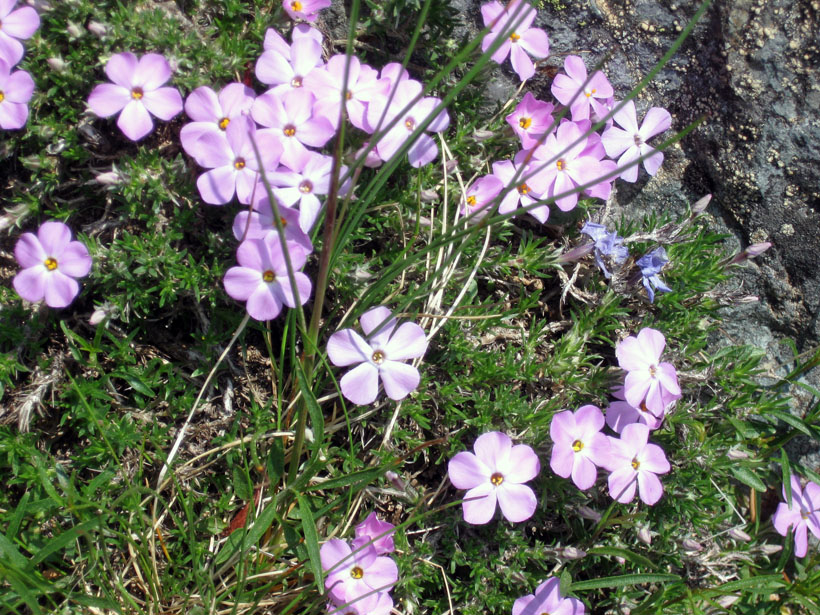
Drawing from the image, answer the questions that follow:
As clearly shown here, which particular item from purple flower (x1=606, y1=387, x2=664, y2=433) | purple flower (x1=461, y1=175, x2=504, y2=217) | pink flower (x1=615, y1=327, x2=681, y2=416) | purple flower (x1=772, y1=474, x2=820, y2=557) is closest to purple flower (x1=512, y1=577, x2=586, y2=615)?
purple flower (x1=606, y1=387, x2=664, y2=433)

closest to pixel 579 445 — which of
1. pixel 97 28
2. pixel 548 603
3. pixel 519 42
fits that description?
pixel 548 603

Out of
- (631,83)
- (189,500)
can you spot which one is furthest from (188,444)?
(631,83)

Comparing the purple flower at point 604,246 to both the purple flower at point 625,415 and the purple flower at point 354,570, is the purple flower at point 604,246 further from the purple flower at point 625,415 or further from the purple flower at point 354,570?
the purple flower at point 354,570

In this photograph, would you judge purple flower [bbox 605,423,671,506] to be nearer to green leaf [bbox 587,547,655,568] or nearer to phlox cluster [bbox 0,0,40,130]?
green leaf [bbox 587,547,655,568]

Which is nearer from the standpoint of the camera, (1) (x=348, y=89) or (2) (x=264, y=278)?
(2) (x=264, y=278)

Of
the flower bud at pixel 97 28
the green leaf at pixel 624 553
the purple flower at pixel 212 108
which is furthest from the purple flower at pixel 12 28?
the green leaf at pixel 624 553

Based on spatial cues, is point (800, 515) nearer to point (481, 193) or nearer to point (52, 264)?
point (481, 193)
